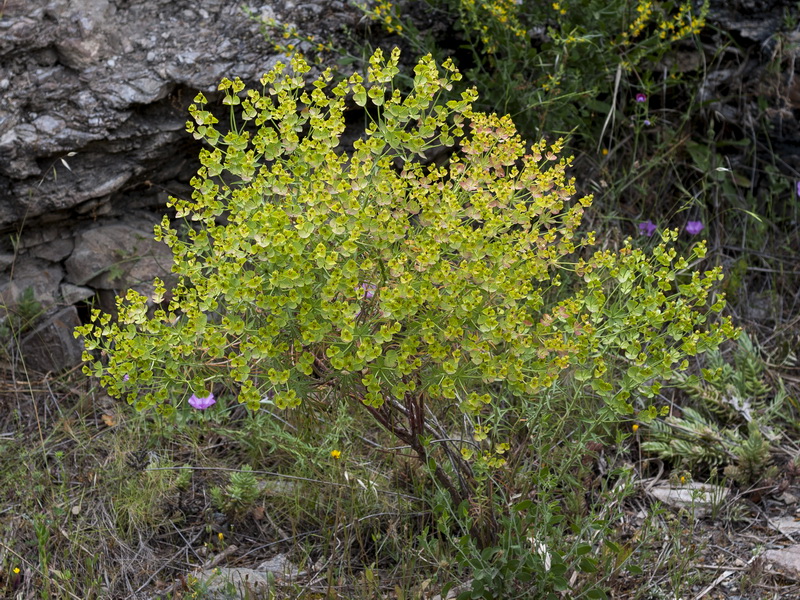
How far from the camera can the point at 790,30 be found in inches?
162

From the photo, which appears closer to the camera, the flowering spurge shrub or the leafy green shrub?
the flowering spurge shrub

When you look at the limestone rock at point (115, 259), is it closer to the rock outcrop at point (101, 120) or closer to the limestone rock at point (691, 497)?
the rock outcrop at point (101, 120)

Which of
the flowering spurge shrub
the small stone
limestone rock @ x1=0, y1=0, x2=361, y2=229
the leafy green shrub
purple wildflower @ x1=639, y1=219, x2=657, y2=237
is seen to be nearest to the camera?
the flowering spurge shrub

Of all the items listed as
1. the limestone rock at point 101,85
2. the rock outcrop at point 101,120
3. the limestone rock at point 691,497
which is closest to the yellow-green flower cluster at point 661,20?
the rock outcrop at point 101,120

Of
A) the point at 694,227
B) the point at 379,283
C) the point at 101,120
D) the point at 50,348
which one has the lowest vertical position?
the point at 50,348

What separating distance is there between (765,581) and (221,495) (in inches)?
66.0

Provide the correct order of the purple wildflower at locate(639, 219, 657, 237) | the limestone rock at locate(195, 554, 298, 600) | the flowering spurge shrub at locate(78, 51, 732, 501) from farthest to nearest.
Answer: the purple wildflower at locate(639, 219, 657, 237), the limestone rock at locate(195, 554, 298, 600), the flowering spurge shrub at locate(78, 51, 732, 501)

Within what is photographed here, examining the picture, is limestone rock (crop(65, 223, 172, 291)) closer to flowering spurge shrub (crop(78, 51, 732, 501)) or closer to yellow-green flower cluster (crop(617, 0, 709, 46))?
flowering spurge shrub (crop(78, 51, 732, 501))

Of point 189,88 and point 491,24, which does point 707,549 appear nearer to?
point 491,24

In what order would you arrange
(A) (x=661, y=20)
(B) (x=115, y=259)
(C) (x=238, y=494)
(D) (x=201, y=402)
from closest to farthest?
(C) (x=238, y=494)
(D) (x=201, y=402)
(B) (x=115, y=259)
(A) (x=661, y=20)

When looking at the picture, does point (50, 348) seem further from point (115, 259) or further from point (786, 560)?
point (786, 560)

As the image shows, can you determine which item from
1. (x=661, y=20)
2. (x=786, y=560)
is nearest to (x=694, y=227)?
(x=661, y=20)

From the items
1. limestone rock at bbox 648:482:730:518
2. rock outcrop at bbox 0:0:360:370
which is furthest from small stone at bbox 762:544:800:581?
rock outcrop at bbox 0:0:360:370

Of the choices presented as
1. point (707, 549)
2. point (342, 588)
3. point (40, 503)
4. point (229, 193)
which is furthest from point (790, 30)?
point (40, 503)
